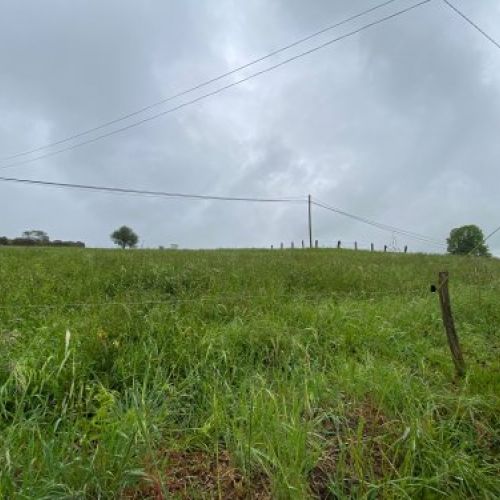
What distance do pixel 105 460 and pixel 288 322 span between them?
3.21 meters

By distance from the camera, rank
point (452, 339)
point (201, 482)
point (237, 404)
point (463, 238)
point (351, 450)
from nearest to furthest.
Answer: point (201, 482)
point (351, 450)
point (237, 404)
point (452, 339)
point (463, 238)

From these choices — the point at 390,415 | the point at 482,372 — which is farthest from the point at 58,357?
the point at 482,372

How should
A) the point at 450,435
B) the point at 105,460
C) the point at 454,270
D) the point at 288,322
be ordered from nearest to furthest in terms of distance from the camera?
1. the point at 105,460
2. the point at 450,435
3. the point at 288,322
4. the point at 454,270

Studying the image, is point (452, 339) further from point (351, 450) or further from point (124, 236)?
point (124, 236)

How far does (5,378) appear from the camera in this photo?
3523 mm

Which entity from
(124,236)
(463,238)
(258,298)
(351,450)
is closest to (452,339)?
(351,450)

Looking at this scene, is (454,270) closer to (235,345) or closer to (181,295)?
(181,295)

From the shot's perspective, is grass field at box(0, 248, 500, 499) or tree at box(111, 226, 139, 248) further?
tree at box(111, 226, 139, 248)

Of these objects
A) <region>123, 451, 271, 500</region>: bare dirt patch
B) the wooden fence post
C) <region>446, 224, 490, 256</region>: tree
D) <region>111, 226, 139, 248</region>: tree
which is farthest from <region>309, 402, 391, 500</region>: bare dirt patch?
<region>111, 226, 139, 248</region>: tree

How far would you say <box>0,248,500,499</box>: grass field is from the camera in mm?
2730

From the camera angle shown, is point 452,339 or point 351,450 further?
point 452,339

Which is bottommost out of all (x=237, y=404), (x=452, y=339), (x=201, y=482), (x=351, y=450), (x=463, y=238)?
(x=201, y=482)

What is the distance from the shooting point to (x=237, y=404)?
136 inches

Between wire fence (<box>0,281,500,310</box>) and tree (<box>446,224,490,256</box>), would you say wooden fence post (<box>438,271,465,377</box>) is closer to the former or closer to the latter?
wire fence (<box>0,281,500,310</box>)
